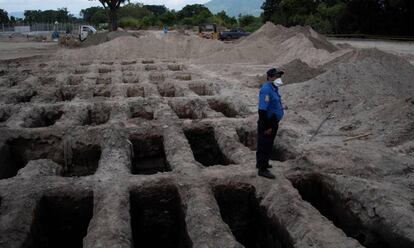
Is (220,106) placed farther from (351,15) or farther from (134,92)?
(351,15)

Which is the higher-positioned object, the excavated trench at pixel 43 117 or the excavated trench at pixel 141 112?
the excavated trench at pixel 141 112

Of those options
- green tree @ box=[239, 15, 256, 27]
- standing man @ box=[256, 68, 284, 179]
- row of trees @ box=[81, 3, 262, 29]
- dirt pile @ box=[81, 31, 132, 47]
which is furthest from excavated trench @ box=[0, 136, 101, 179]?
green tree @ box=[239, 15, 256, 27]

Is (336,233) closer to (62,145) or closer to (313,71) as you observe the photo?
(62,145)

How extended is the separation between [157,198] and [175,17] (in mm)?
63848

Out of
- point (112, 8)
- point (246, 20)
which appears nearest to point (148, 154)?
point (112, 8)

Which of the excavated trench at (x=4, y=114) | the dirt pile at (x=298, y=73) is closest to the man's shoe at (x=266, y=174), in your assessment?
the excavated trench at (x=4, y=114)

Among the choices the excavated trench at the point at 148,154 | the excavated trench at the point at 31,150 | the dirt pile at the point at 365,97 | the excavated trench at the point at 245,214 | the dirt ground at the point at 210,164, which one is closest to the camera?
the dirt ground at the point at 210,164

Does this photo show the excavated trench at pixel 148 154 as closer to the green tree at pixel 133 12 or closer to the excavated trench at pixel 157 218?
the excavated trench at pixel 157 218

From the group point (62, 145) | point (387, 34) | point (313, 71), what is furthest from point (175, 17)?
point (62, 145)

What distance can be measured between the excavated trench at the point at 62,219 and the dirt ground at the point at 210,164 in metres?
0.02

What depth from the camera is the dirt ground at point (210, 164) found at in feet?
17.3

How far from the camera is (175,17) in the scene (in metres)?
67.4

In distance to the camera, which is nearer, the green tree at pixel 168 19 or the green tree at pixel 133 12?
the green tree at pixel 168 19

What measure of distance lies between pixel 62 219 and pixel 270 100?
3508 millimetres
